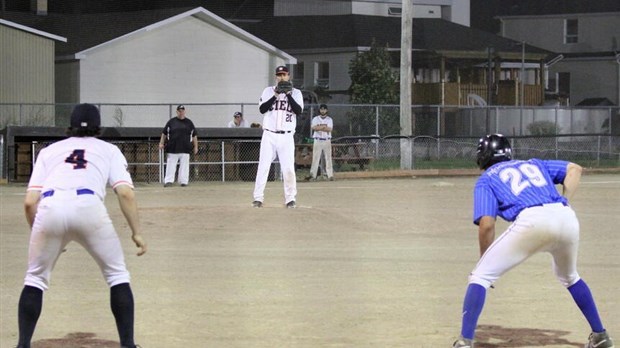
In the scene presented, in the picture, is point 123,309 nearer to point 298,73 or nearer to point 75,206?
point 75,206

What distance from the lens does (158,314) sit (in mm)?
9898

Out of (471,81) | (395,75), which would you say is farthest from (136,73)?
(471,81)

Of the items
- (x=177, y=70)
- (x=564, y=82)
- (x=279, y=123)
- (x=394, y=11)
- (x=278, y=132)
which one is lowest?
(x=278, y=132)

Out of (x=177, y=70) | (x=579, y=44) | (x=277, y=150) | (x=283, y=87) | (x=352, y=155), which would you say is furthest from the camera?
(x=579, y=44)

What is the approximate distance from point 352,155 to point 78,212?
82.3 ft

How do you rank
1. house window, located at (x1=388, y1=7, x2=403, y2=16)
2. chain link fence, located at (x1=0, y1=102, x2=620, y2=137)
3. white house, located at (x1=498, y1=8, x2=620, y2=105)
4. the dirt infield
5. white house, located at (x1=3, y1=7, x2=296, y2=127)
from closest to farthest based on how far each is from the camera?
the dirt infield
chain link fence, located at (x1=0, y1=102, x2=620, y2=137)
white house, located at (x1=3, y1=7, x2=296, y2=127)
house window, located at (x1=388, y1=7, x2=403, y2=16)
white house, located at (x1=498, y1=8, x2=620, y2=105)

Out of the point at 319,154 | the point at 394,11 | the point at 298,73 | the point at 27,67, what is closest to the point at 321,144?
the point at 319,154

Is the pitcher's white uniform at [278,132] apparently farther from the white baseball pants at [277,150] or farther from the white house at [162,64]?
the white house at [162,64]

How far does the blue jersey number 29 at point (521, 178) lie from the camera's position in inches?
308

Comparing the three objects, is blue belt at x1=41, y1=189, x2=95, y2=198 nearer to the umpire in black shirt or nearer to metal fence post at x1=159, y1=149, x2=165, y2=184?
the umpire in black shirt

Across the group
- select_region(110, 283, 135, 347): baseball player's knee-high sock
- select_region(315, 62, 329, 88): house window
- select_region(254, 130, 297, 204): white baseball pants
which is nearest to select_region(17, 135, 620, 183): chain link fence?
select_region(254, 130, 297, 204): white baseball pants

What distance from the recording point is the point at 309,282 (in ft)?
38.9

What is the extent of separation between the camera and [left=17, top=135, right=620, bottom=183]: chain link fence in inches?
1106

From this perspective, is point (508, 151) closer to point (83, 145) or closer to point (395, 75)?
point (83, 145)
